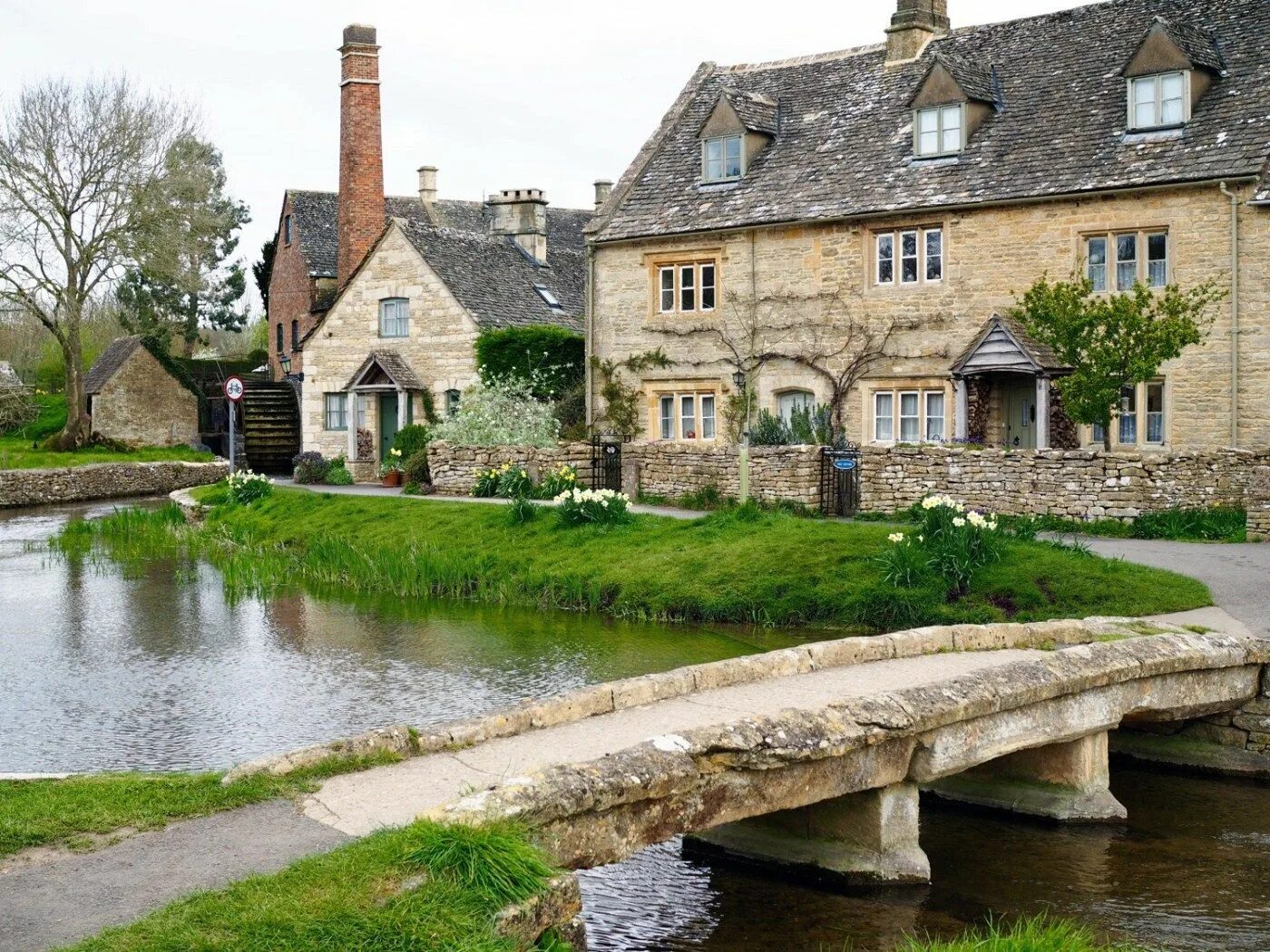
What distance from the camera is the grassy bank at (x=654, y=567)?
58.1 feet

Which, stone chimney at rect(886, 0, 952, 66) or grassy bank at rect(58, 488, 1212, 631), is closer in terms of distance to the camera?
grassy bank at rect(58, 488, 1212, 631)

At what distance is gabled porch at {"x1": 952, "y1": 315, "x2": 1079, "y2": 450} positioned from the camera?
27.3 m

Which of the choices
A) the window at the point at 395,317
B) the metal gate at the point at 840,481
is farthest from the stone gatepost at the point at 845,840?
the window at the point at 395,317

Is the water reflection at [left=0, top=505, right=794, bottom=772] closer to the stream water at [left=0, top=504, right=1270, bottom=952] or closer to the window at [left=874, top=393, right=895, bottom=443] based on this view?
the stream water at [left=0, top=504, right=1270, bottom=952]

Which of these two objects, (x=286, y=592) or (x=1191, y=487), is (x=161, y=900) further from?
(x=1191, y=487)

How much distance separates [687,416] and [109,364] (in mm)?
27470

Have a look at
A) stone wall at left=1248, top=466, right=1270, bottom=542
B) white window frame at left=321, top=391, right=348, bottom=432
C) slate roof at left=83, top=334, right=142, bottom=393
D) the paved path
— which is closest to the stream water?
the paved path

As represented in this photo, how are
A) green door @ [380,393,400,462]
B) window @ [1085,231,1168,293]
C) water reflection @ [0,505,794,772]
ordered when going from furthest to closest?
green door @ [380,393,400,462] → window @ [1085,231,1168,293] → water reflection @ [0,505,794,772]

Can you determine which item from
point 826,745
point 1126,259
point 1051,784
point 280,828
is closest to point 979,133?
point 1126,259

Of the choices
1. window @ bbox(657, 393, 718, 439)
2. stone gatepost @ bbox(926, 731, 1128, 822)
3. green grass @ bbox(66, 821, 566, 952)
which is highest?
window @ bbox(657, 393, 718, 439)

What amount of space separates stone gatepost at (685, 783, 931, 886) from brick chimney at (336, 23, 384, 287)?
34764 millimetres

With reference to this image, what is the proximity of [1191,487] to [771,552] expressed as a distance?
22.0 ft

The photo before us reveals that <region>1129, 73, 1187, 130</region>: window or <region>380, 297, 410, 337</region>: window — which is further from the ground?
<region>1129, 73, 1187, 130</region>: window

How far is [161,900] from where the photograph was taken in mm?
6926
